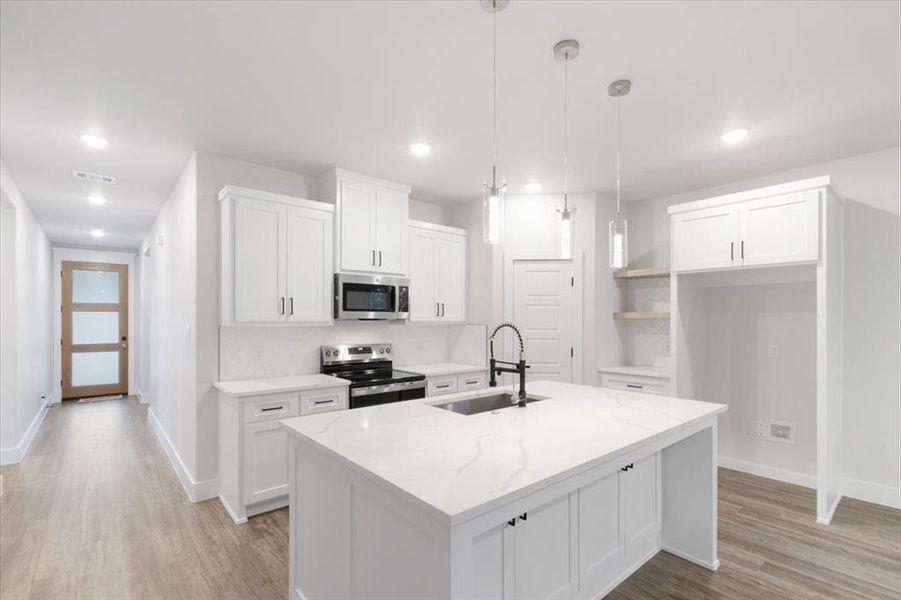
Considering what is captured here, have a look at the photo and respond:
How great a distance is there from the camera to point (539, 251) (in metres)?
4.82

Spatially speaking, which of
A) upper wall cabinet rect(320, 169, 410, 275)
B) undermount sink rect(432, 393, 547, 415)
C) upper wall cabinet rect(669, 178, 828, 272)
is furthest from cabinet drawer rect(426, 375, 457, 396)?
upper wall cabinet rect(669, 178, 828, 272)

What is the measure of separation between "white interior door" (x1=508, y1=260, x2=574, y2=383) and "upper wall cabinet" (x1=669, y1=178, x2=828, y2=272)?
1116mm

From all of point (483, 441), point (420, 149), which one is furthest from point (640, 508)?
point (420, 149)

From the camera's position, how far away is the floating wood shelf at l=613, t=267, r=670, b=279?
14.8 feet

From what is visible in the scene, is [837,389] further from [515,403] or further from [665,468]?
[515,403]

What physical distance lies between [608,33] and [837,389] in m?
3.20

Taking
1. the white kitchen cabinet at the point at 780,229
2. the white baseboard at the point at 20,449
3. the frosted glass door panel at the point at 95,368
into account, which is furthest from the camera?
the frosted glass door panel at the point at 95,368

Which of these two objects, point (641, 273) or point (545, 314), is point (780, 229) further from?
point (545, 314)

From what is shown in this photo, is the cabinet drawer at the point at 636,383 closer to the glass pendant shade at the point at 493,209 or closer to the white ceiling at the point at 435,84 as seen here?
the white ceiling at the point at 435,84

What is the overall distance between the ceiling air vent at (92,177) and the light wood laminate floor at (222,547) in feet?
8.71

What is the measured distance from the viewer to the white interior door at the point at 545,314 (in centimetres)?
477

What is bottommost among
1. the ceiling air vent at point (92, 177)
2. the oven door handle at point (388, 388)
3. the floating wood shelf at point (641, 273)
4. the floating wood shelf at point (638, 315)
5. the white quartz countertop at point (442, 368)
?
the oven door handle at point (388, 388)

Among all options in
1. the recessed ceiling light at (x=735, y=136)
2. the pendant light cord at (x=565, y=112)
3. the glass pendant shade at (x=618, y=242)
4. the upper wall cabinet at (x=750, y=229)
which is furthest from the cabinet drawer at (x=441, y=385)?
the recessed ceiling light at (x=735, y=136)

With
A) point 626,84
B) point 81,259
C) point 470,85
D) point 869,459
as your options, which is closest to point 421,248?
point 470,85
